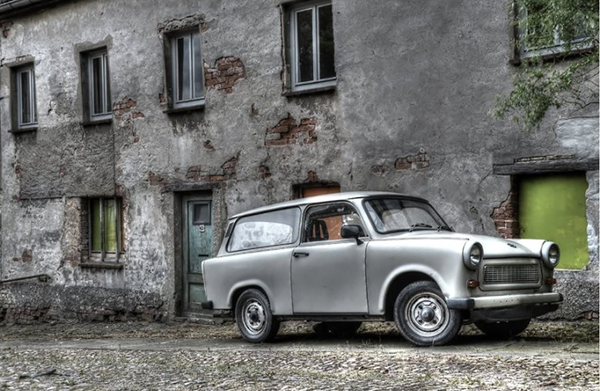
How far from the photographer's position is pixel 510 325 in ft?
31.8

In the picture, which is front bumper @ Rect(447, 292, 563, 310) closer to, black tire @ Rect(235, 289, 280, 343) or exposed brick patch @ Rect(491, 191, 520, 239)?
black tire @ Rect(235, 289, 280, 343)

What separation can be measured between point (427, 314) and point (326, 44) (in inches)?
236

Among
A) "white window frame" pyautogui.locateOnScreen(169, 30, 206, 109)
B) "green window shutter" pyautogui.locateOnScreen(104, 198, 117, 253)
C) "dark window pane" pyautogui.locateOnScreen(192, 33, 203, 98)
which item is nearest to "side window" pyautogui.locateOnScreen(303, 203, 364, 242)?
"white window frame" pyautogui.locateOnScreen(169, 30, 206, 109)

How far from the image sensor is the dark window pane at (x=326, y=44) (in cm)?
1370

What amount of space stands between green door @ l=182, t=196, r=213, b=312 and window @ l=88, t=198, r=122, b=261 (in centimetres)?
175

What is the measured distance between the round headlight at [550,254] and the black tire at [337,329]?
2.57 metres

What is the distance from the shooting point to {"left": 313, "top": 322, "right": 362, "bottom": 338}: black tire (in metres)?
11.0

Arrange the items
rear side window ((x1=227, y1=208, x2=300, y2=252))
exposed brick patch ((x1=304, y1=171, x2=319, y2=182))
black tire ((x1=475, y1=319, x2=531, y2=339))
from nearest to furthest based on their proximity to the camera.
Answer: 1. black tire ((x1=475, y1=319, x2=531, y2=339))
2. rear side window ((x1=227, y1=208, x2=300, y2=252))
3. exposed brick patch ((x1=304, y1=171, x2=319, y2=182))

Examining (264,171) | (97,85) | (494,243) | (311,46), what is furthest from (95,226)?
(494,243)

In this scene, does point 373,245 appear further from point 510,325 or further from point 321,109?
point 321,109

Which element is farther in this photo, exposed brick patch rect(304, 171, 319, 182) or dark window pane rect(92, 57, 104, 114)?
dark window pane rect(92, 57, 104, 114)

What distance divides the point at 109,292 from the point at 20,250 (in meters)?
2.95

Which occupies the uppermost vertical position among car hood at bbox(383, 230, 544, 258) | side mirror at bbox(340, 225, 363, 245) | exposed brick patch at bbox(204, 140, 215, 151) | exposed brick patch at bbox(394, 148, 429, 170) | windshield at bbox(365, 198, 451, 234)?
exposed brick patch at bbox(204, 140, 215, 151)

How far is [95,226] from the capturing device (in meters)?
17.3
